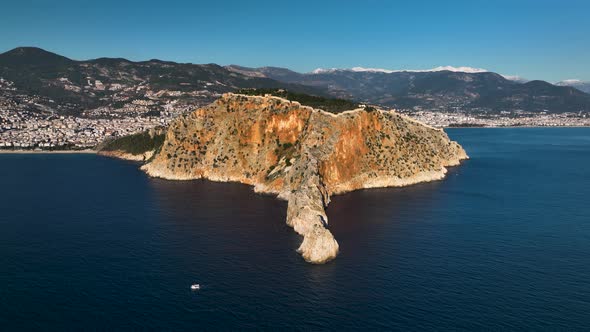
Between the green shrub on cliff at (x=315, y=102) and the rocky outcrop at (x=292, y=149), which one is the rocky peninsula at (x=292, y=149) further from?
the green shrub on cliff at (x=315, y=102)

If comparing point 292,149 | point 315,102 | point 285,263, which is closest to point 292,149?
point 292,149

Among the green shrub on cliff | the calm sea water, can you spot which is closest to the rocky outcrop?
the green shrub on cliff

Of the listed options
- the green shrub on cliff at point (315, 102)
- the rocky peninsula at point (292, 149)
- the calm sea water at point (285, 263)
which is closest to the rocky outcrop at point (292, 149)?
the rocky peninsula at point (292, 149)

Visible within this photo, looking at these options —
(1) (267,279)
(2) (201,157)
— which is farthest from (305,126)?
(1) (267,279)

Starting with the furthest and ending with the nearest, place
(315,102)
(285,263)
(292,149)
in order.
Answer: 1. (315,102)
2. (292,149)
3. (285,263)

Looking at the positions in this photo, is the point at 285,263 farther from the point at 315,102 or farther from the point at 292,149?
the point at 315,102

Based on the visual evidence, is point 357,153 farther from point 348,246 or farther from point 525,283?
point 525,283

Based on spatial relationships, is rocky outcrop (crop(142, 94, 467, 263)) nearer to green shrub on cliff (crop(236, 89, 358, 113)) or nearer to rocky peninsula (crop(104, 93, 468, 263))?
rocky peninsula (crop(104, 93, 468, 263))
